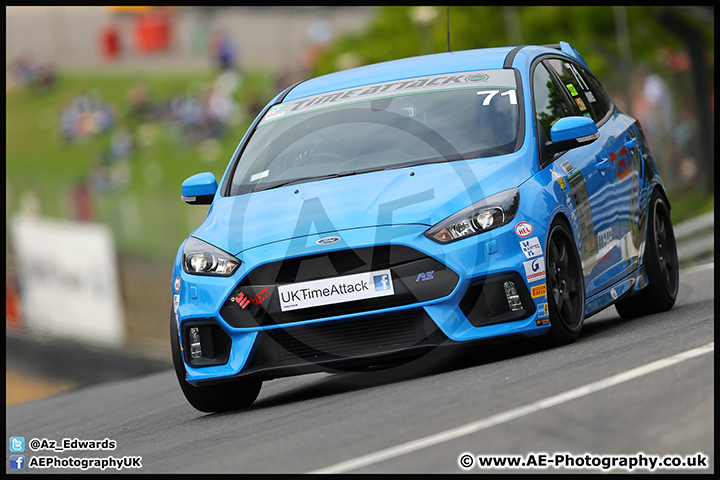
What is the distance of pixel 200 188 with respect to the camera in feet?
25.3

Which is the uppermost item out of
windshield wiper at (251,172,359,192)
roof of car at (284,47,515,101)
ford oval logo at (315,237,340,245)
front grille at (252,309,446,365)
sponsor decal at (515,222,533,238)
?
roof of car at (284,47,515,101)

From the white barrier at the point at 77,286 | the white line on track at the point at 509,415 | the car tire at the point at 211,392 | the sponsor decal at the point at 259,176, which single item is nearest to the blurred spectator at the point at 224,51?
the white barrier at the point at 77,286

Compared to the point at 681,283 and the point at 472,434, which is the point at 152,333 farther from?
the point at 472,434

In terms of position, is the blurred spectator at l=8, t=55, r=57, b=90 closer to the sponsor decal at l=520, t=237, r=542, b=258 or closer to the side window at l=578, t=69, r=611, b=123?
the side window at l=578, t=69, r=611, b=123

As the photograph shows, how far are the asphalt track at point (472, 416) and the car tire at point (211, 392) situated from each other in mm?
100

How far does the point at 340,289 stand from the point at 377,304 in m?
0.21

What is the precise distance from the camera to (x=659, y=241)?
28.6 feet

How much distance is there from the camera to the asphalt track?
455 cm

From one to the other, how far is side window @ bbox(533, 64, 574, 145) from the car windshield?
0.19 meters

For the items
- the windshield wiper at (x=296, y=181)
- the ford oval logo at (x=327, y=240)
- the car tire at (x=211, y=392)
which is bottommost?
the car tire at (x=211, y=392)

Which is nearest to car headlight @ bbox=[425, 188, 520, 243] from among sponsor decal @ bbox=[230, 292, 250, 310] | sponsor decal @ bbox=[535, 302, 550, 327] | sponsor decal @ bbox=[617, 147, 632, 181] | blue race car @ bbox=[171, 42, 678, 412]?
blue race car @ bbox=[171, 42, 678, 412]

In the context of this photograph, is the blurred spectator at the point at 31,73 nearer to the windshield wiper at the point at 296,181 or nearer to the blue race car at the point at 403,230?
the blue race car at the point at 403,230

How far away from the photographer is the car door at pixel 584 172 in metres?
7.23

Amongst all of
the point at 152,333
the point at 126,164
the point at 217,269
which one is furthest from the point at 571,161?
the point at 126,164
